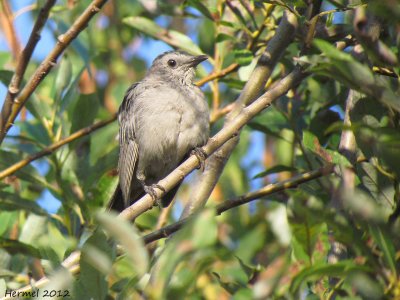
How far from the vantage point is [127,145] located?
631 centimetres

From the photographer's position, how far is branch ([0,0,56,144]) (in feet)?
12.4

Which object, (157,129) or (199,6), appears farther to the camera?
(157,129)

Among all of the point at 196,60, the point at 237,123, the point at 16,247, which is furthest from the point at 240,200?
the point at 196,60

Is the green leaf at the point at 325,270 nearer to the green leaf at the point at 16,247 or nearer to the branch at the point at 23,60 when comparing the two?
the branch at the point at 23,60

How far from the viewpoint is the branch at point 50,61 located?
377 cm

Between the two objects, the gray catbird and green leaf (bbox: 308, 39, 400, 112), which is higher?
green leaf (bbox: 308, 39, 400, 112)

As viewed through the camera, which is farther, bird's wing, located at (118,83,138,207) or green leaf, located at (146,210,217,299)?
bird's wing, located at (118,83,138,207)

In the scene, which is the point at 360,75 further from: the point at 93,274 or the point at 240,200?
the point at 240,200

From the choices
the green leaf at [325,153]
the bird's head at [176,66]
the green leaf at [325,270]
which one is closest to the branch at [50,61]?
the green leaf at [325,153]

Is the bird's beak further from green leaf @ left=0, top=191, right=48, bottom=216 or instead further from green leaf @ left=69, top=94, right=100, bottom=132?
green leaf @ left=0, top=191, right=48, bottom=216

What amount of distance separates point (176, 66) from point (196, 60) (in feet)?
1.78

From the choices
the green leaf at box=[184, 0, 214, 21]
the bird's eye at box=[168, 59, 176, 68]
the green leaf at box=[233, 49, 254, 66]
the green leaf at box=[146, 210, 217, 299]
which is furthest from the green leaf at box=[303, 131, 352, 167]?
the bird's eye at box=[168, 59, 176, 68]

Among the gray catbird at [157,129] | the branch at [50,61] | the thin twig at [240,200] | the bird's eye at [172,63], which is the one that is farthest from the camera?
the bird's eye at [172,63]

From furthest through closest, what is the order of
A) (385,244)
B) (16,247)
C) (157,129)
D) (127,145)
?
(127,145), (157,129), (16,247), (385,244)
